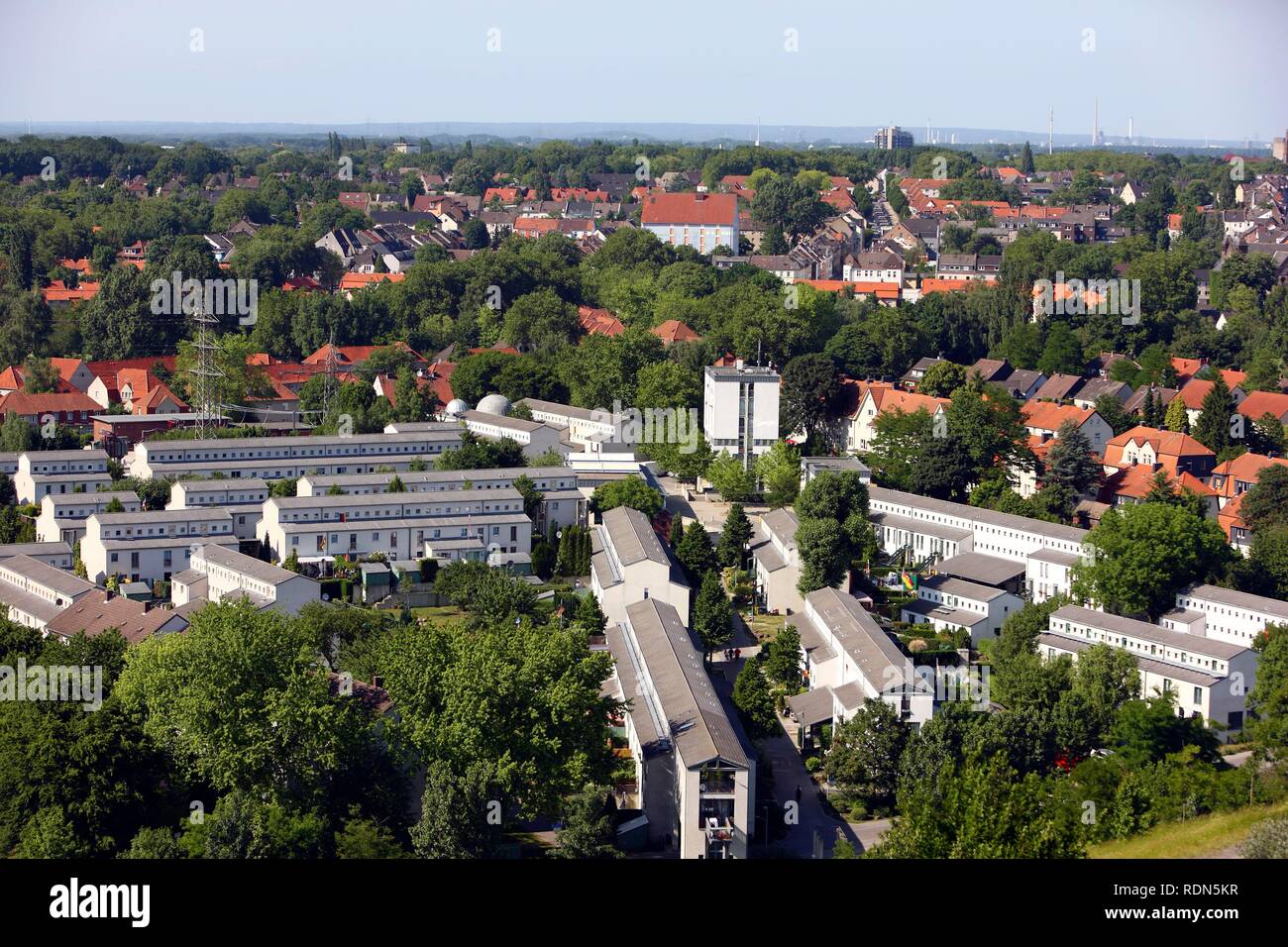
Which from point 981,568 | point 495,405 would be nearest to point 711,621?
point 981,568

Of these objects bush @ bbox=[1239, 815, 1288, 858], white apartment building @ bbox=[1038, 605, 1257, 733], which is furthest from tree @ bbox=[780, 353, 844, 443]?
bush @ bbox=[1239, 815, 1288, 858]

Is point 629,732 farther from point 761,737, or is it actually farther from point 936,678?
point 936,678

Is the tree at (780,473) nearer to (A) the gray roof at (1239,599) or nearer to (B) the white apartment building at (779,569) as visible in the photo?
(B) the white apartment building at (779,569)

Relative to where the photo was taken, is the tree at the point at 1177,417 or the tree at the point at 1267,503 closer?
the tree at the point at 1267,503

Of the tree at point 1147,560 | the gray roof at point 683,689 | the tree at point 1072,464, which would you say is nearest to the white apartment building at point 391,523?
the gray roof at point 683,689

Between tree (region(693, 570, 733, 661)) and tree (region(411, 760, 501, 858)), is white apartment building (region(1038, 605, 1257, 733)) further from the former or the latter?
tree (region(411, 760, 501, 858))
